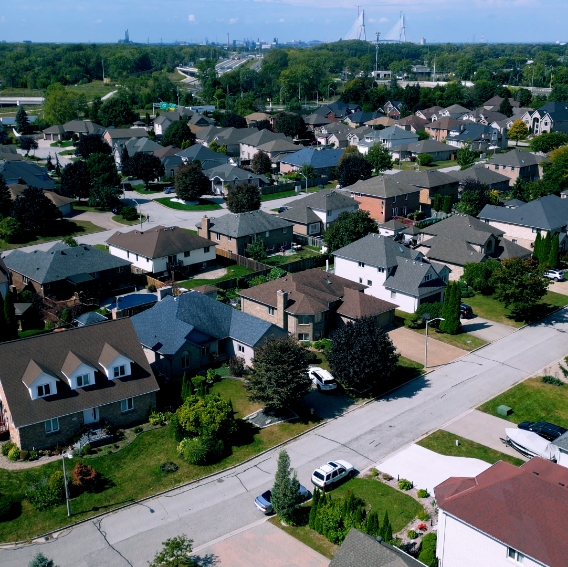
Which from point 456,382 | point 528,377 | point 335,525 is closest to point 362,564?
point 335,525

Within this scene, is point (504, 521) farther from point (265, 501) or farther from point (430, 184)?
point (430, 184)

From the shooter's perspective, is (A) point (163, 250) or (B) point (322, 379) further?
(A) point (163, 250)

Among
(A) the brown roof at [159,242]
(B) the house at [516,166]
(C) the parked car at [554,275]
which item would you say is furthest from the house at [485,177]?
(A) the brown roof at [159,242]

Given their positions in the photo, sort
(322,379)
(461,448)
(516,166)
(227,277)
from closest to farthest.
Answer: (461,448) < (322,379) < (227,277) < (516,166)

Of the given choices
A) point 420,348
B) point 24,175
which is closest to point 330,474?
point 420,348

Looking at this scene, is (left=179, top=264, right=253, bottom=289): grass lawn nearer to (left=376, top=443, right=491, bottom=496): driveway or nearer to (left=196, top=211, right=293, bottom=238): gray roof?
(left=196, top=211, right=293, bottom=238): gray roof

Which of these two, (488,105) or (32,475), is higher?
(488,105)

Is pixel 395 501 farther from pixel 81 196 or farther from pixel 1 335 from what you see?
pixel 81 196
